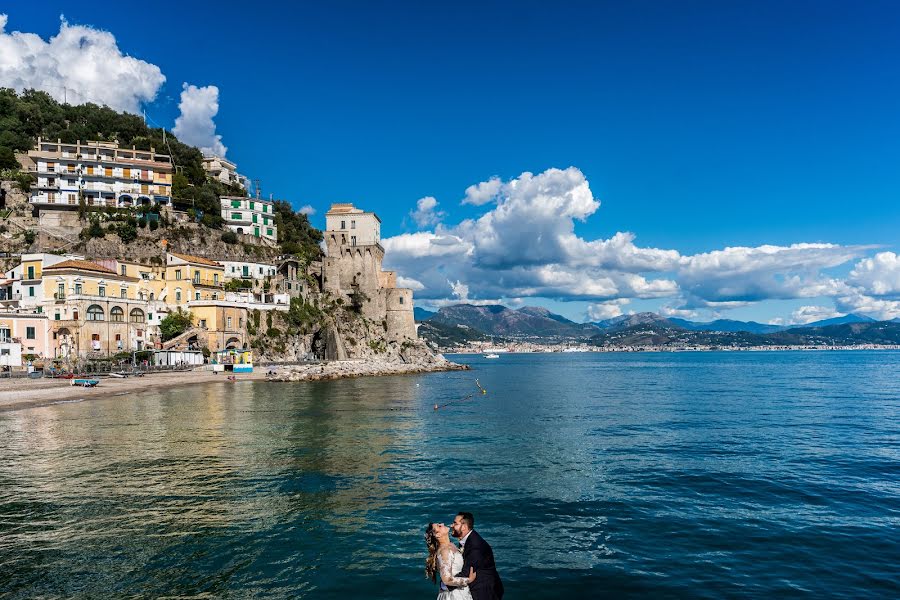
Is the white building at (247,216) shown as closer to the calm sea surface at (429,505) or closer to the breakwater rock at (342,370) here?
the breakwater rock at (342,370)

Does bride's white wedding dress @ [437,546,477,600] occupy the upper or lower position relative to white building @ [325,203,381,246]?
lower

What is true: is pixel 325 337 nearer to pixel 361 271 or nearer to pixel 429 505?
pixel 361 271

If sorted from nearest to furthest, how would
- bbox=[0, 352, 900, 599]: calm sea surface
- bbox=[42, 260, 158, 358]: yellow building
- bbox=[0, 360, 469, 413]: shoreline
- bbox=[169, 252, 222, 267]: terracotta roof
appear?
bbox=[0, 352, 900, 599]: calm sea surface, bbox=[0, 360, 469, 413]: shoreline, bbox=[42, 260, 158, 358]: yellow building, bbox=[169, 252, 222, 267]: terracotta roof

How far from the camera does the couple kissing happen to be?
6.49 m

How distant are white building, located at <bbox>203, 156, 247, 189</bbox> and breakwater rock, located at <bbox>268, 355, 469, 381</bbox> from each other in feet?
151

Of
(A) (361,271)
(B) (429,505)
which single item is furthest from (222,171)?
(B) (429,505)

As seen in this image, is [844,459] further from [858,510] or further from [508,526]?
[508,526]

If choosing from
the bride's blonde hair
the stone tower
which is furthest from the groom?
the stone tower

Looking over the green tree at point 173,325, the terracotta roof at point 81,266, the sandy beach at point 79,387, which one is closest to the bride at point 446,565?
the sandy beach at point 79,387

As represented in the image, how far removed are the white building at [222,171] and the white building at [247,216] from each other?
13924 mm

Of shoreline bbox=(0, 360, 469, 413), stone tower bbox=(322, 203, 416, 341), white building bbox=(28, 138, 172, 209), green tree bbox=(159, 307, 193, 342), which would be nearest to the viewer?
shoreline bbox=(0, 360, 469, 413)

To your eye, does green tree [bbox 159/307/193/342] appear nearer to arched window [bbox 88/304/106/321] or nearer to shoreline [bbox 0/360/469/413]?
shoreline [bbox 0/360/469/413]

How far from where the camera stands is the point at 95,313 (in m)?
57.4

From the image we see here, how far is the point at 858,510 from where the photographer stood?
14211mm
